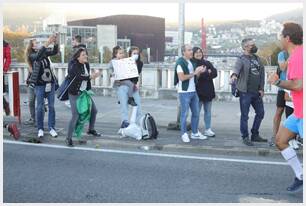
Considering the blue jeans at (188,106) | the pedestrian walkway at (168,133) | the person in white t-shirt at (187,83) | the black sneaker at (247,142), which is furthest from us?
the blue jeans at (188,106)

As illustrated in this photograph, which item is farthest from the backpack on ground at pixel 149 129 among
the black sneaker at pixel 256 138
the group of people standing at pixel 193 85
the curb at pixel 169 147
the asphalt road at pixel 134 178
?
the black sneaker at pixel 256 138

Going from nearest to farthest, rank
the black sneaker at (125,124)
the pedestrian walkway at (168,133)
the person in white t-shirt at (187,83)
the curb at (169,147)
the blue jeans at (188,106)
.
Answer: the curb at (169,147)
the pedestrian walkway at (168,133)
the person in white t-shirt at (187,83)
the blue jeans at (188,106)
the black sneaker at (125,124)

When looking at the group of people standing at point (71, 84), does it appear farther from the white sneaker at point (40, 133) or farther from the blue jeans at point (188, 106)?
the blue jeans at point (188, 106)

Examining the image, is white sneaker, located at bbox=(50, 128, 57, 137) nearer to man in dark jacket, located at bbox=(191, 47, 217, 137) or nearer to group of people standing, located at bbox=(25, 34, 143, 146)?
group of people standing, located at bbox=(25, 34, 143, 146)

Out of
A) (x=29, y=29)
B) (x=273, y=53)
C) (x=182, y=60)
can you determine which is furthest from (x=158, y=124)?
(x=29, y=29)

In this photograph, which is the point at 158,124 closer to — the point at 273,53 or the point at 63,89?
the point at 63,89

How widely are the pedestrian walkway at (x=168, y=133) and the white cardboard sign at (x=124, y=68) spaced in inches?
40.6

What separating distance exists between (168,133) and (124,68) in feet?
4.66

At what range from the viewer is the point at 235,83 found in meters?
7.64

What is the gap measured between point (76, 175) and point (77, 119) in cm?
186

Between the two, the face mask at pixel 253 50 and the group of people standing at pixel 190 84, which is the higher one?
the face mask at pixel 253 50

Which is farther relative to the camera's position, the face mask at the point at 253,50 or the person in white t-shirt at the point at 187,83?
the person in white t-shirt at the point at 187,83

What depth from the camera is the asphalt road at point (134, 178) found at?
16.8 ft

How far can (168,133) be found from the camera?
8445 millimetres
